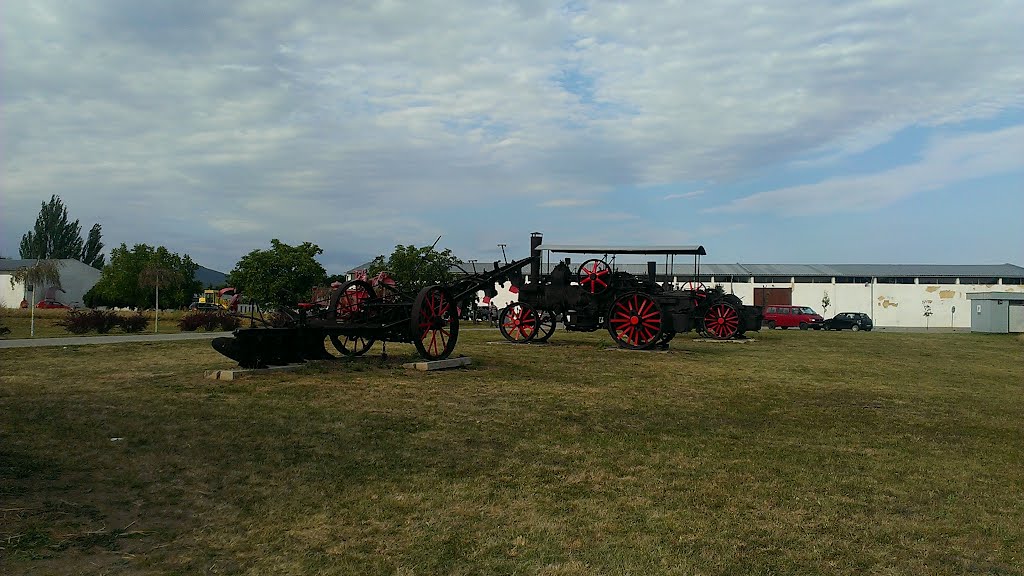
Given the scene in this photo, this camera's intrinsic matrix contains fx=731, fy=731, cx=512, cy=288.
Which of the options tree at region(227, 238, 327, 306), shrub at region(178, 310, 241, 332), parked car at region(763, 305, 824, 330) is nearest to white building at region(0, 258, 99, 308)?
tree at region(227, 238, 327, 306)

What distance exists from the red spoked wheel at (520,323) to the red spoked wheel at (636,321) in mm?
2499

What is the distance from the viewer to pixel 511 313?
73.2ft

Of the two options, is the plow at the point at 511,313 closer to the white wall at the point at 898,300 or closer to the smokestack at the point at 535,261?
the smokestack at the point at 535,261

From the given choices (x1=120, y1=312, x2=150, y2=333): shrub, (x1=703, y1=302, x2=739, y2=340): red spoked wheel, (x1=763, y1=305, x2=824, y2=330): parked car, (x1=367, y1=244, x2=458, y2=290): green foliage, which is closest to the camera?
(x1=120, y1=312, x2=150, y2=333): shrub

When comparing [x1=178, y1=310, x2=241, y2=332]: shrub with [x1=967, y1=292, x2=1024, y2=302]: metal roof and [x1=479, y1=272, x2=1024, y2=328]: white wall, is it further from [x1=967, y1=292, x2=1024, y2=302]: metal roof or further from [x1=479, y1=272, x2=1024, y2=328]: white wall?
[x1=967, y1=292, x2=1024, y2=302]: metal roof

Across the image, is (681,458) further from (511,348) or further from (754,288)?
(754,288)

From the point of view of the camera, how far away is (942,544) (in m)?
4.54

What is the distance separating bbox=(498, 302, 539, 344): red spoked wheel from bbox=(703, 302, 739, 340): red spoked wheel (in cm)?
737

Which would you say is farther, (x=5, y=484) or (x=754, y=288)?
(x=754, y=288)

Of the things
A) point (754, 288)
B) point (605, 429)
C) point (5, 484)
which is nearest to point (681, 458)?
point (605, 429)

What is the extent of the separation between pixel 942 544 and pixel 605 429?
3.78m

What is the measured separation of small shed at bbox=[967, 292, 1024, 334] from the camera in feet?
125

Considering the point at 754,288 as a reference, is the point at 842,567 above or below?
A: below

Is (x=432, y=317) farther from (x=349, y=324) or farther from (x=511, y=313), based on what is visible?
(x=511, y=313)
